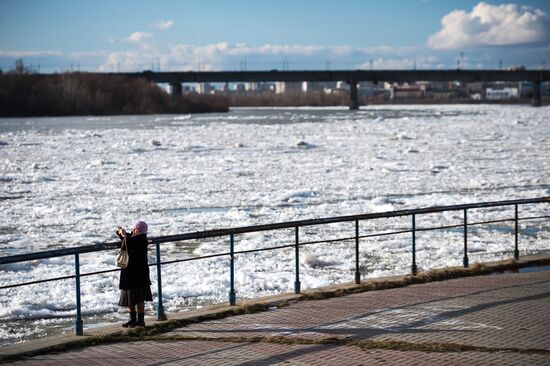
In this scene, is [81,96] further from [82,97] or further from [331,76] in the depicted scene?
[331,76]

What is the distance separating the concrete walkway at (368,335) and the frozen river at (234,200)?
9.19 ft

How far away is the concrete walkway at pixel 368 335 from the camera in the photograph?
844 cm

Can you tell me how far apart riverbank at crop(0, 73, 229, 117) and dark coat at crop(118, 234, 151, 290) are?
111m

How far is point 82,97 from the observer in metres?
123

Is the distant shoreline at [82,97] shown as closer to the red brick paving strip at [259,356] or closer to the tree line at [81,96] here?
the tree line at [81,96]

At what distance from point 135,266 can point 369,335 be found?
296 cm

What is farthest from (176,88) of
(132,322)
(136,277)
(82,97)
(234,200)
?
(132,322)

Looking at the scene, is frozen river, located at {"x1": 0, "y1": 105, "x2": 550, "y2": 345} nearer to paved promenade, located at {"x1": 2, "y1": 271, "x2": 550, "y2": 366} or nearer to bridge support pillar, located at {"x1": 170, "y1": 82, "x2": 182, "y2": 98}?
paved promenade, located at {"x1": 2, "y1": 271, "x2": 550, "y2": 366}

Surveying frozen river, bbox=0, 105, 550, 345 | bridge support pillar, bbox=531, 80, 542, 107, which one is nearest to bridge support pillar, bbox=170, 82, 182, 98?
bridge support pillar, bbox=531, 80, 542, 107

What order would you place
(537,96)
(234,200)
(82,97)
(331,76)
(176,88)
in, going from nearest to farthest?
(234,200)
(82,97)
(176,88)
(331,76)
(537,96)

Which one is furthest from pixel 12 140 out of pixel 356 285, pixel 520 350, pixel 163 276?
pixel 520 350

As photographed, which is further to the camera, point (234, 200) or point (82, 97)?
point (82, 97)

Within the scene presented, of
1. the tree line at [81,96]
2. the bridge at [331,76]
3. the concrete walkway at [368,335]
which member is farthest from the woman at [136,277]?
the bridge at [331,76]

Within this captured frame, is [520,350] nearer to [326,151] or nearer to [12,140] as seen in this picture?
[326,151]
